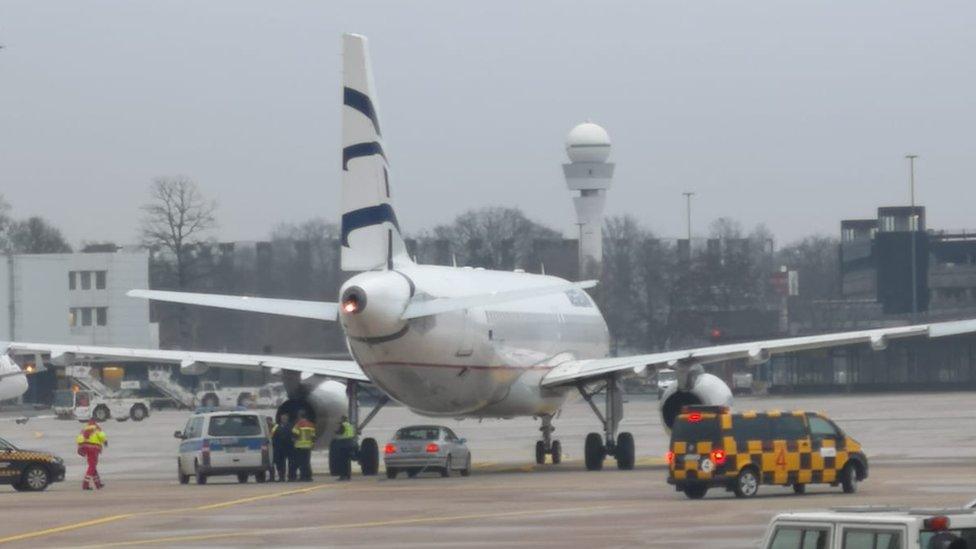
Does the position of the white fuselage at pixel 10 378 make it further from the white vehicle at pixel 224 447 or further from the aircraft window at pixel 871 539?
the aircraft window at pixel 871 539

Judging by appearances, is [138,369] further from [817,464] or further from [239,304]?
[817,464]

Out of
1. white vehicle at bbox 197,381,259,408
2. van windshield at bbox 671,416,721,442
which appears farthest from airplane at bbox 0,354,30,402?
white vehicle at bbox 197,381,259,408

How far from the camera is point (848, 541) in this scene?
13250 mm

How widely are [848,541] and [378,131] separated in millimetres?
29532

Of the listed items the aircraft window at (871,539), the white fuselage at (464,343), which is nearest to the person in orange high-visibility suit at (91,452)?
the white fuselage at (464,343)

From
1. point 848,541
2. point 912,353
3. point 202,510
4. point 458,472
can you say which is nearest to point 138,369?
point 912,353

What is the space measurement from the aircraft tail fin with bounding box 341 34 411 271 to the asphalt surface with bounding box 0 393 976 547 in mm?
5368

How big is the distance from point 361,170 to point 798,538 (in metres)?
28.5

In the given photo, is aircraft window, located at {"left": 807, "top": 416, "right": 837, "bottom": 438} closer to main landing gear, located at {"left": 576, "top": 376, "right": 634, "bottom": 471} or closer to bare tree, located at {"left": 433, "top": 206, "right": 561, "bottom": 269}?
main landing gear, located at {"left": 576, "top": 376, "right": 634, "bottom": 471}

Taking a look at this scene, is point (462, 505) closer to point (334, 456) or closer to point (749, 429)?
point (749, 429)

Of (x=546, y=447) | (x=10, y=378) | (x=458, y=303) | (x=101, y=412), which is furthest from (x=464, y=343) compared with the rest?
(x=101, y=412)

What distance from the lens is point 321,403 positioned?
4709 cm

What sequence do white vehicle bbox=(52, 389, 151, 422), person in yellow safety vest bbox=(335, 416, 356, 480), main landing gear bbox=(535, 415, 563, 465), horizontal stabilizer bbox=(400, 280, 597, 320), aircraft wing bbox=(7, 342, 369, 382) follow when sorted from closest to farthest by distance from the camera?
1. horizontal stabilizer bbox=(400, 280, 597, 320)
2. person in yellow safety vest bbox=(335, 416, 356, 480)
3. aircraft wing bbox=(7, 342, 369, 382)
4. main landing gear bbox=(535, 415, 563, 465)
5. white vehicle bbox=(52, 389, 151, 422)

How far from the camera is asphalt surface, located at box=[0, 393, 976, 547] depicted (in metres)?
26.8
